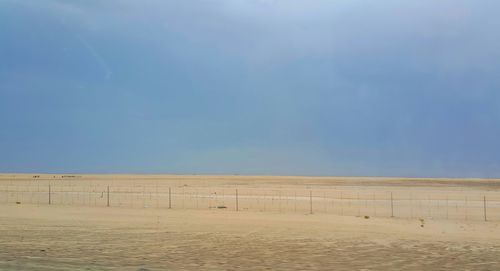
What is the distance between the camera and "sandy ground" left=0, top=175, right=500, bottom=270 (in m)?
15.9

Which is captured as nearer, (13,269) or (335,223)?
(13,269)

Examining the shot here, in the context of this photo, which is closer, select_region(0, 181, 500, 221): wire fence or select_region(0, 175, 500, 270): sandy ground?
select_region(0, 175, 500, 270): sandy ground

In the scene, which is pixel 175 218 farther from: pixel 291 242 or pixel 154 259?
pixel 154 259

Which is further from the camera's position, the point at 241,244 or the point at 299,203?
the point at 299,203

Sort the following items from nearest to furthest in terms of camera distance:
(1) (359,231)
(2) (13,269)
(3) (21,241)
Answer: (2) (13,269) → (3) (21,241) → (1) (359,231)

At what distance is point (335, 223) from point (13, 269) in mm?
22541

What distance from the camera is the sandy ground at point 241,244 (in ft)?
52.3

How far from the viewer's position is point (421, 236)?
26.0m

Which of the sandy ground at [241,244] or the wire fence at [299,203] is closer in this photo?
the sandy ground at [241,244]

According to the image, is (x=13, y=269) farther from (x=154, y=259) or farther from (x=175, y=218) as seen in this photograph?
(x=175, y=218)

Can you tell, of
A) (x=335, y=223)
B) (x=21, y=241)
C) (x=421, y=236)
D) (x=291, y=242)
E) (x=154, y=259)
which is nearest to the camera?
(x=154, y=259)

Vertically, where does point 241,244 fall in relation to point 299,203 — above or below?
above

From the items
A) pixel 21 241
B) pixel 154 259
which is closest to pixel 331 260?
pixel 154 259

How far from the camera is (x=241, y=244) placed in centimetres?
2131
